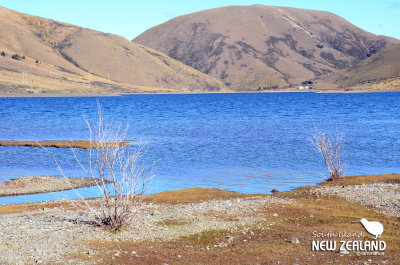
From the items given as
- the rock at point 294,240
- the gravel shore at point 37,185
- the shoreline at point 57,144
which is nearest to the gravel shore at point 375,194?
the rock at point 294,240

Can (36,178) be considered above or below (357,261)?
below

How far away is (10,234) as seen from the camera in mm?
→ 12875

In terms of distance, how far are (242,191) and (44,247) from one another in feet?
39.0

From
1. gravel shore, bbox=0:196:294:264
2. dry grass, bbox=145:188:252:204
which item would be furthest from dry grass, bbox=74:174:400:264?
dry grass, bbox=145:188:252:204

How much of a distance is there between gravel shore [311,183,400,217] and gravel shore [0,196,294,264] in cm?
268

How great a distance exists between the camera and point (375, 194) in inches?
719

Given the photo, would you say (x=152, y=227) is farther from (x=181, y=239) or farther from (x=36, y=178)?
(x=36, y=178)

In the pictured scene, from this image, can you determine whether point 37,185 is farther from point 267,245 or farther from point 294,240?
point 294,240

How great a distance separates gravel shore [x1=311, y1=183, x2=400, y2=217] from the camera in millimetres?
16391

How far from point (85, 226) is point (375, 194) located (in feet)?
32.8

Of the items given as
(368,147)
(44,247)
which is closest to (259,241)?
(44,247)

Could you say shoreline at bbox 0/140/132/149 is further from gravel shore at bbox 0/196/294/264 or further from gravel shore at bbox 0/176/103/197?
gravel shore at bbox 0/196/294/264

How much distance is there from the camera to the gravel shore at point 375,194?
16.4 meters

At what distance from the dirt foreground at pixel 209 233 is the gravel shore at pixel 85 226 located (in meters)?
0.02
